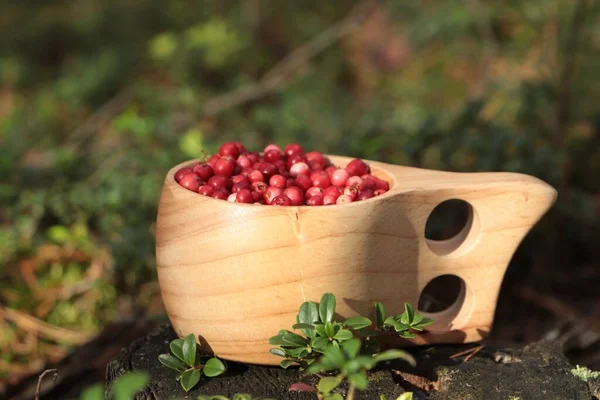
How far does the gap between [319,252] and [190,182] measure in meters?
0.38

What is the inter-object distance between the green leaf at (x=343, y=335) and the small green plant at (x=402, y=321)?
0.12 metres

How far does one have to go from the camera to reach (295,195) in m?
1.66

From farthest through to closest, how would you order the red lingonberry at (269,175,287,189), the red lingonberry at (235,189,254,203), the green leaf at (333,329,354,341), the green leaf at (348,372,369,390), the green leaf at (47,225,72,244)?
the green leaf at (47,225,72,244) < the red lingonberry at (269,175,287,189) < the red lingonberry at (235,189,254,203) < the green leaf at (333,329,354,341) < the green leaf at (348,372,369,390)

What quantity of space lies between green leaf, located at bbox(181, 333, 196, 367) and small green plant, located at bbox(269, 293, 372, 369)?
0.63 ft

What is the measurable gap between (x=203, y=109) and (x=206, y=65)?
0.88m

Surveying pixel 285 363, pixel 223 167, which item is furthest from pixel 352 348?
pixel 223 167

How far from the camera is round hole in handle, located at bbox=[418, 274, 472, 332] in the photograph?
186 centimetres

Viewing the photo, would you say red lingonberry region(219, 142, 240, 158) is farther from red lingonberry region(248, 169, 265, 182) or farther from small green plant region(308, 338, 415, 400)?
small green plant region(308, 338, 415, 400)

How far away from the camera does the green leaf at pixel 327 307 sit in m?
1.54

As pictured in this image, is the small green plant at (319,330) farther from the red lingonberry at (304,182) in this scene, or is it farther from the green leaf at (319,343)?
the red lingonberry at (304,182)

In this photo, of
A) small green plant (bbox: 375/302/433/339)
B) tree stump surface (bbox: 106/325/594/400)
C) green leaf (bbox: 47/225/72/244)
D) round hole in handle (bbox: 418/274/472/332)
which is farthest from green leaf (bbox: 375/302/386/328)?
green leaf (bbox: 47/225/72/244)

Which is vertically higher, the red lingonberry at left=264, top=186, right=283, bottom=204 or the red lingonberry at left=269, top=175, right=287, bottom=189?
the red lingonberry at left=269, top=175, right=287, bottom=189

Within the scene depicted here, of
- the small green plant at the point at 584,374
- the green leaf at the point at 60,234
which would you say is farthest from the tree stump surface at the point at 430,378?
the green leaf at the point at 60,234

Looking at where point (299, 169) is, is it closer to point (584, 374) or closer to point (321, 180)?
point (321, 180)
